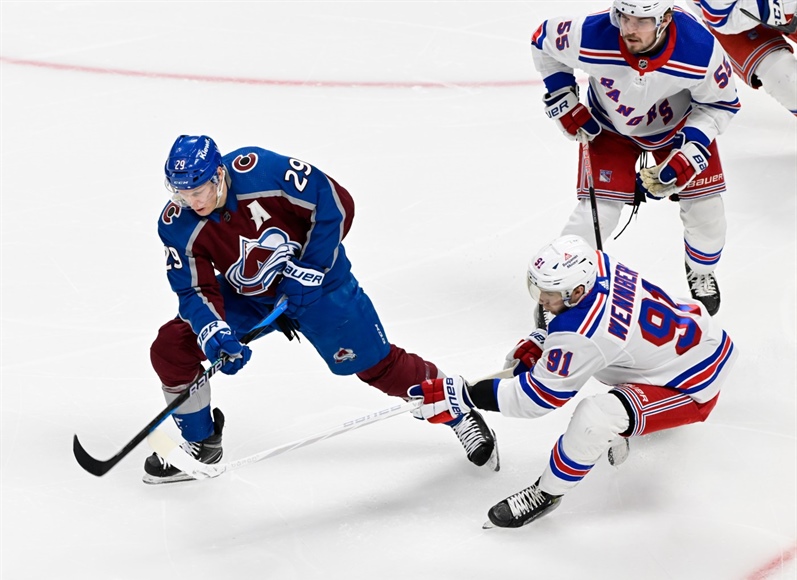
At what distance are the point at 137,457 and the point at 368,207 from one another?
1670mm

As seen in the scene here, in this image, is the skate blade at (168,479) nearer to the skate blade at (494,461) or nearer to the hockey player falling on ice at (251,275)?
the hockey player falling on ice at (251,275)

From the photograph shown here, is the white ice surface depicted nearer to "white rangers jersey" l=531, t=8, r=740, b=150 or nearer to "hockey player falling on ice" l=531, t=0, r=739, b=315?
"hockey player falling on ice" l=531, t=0, r=739, b=315

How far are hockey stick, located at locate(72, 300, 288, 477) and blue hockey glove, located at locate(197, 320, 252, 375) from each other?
2 centimetres

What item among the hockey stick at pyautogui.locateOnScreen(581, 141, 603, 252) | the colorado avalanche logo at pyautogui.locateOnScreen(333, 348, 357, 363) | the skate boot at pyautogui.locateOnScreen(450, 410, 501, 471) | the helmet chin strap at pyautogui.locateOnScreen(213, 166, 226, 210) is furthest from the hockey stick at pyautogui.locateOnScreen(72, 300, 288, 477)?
the hockey stick at pyautogui.locateOnScreen(581, 141, 603, 252)

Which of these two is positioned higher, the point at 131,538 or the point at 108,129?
the point at 108,129

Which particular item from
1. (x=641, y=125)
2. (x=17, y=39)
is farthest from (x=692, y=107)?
(x=17, y=39)

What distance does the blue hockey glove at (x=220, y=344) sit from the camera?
300 centimetres

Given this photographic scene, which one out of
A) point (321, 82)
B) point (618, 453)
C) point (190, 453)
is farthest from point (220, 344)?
point (321, 82)

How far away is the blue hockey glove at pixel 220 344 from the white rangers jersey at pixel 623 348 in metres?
0.68

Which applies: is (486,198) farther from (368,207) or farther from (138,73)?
(138,73)

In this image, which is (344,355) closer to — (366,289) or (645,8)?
(366,289)

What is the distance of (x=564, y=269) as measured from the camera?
9.23ft

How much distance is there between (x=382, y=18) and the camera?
6.23 m

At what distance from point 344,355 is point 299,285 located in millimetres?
264
